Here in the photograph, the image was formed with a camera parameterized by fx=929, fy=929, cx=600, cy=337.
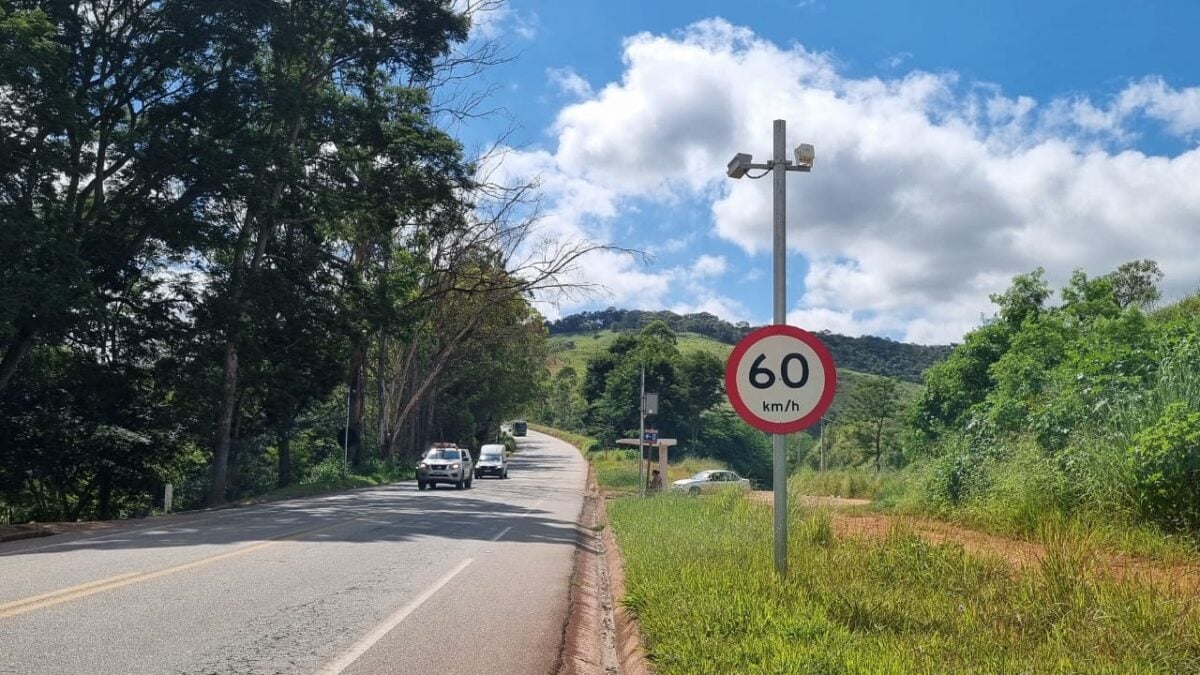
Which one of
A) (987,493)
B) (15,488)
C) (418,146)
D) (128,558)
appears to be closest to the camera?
(128,558)

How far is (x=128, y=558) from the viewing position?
11.9 m

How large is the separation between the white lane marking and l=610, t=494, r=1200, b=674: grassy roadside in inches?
82.0

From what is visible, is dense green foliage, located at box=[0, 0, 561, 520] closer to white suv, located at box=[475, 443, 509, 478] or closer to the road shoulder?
white suv, located at box=[475, 443, 509, 478]

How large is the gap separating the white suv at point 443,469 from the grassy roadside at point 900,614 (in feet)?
86.7

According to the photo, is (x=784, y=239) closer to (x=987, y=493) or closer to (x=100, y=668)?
(x=100, y=668)

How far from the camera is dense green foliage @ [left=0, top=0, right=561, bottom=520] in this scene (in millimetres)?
22453

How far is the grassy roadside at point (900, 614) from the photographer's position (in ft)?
17.9

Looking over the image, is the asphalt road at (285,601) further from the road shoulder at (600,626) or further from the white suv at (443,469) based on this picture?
the white suv at (443,469)

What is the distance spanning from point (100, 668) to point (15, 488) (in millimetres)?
28753

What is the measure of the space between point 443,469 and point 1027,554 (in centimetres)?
2860

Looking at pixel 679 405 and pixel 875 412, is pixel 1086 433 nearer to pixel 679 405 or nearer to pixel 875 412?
pixel 875 412

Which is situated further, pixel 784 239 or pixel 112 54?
pixel 112 54

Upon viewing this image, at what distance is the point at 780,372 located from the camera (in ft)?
24.7

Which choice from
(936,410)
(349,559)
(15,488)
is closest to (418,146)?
(15,488)
